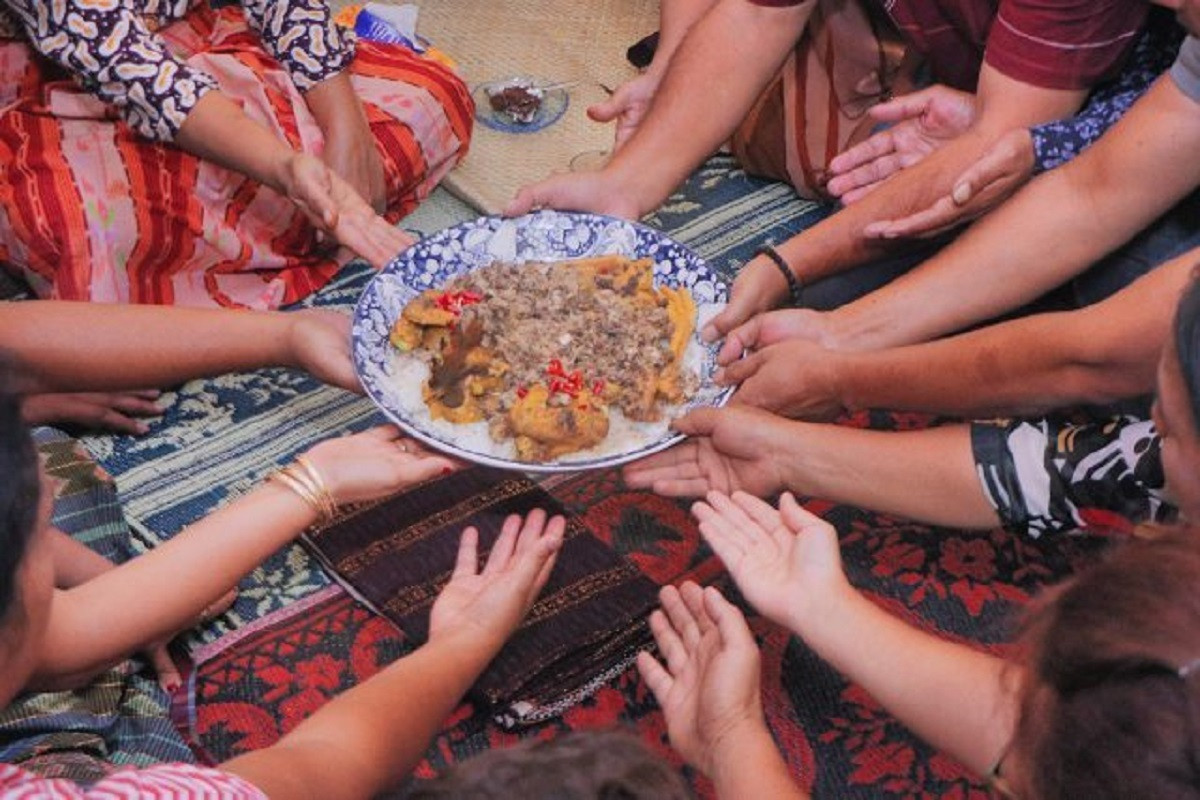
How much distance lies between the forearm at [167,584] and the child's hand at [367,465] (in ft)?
0.20

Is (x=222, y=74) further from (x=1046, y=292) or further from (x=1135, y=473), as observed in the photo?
(x=1135, y=473)

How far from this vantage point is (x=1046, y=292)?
222cm

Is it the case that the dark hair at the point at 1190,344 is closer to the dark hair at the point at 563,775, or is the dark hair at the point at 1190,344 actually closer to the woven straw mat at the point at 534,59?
the dark hair at the point at 563,775

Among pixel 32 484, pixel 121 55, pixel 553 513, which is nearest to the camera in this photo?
pixel 32 484

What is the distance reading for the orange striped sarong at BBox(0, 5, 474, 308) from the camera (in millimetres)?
2432

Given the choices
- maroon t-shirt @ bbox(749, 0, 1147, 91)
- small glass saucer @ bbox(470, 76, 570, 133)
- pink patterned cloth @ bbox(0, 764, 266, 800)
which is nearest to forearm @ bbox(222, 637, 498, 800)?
pink patterned cloth @ bbox(0, 764, 266, 800)

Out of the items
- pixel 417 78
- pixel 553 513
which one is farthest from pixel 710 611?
pixel 417 78

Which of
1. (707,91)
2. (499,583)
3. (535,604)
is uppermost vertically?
(707,91)

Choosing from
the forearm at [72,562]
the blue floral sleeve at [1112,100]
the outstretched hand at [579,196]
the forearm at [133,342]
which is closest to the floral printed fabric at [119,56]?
the forearm at [133,342]

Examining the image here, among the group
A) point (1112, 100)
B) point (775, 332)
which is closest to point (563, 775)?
point (775, 332)

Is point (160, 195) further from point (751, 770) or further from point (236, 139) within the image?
point (751, 770)

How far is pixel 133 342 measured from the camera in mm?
1988

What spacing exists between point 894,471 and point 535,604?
55 centimetres

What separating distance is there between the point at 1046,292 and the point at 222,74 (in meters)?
1.59
